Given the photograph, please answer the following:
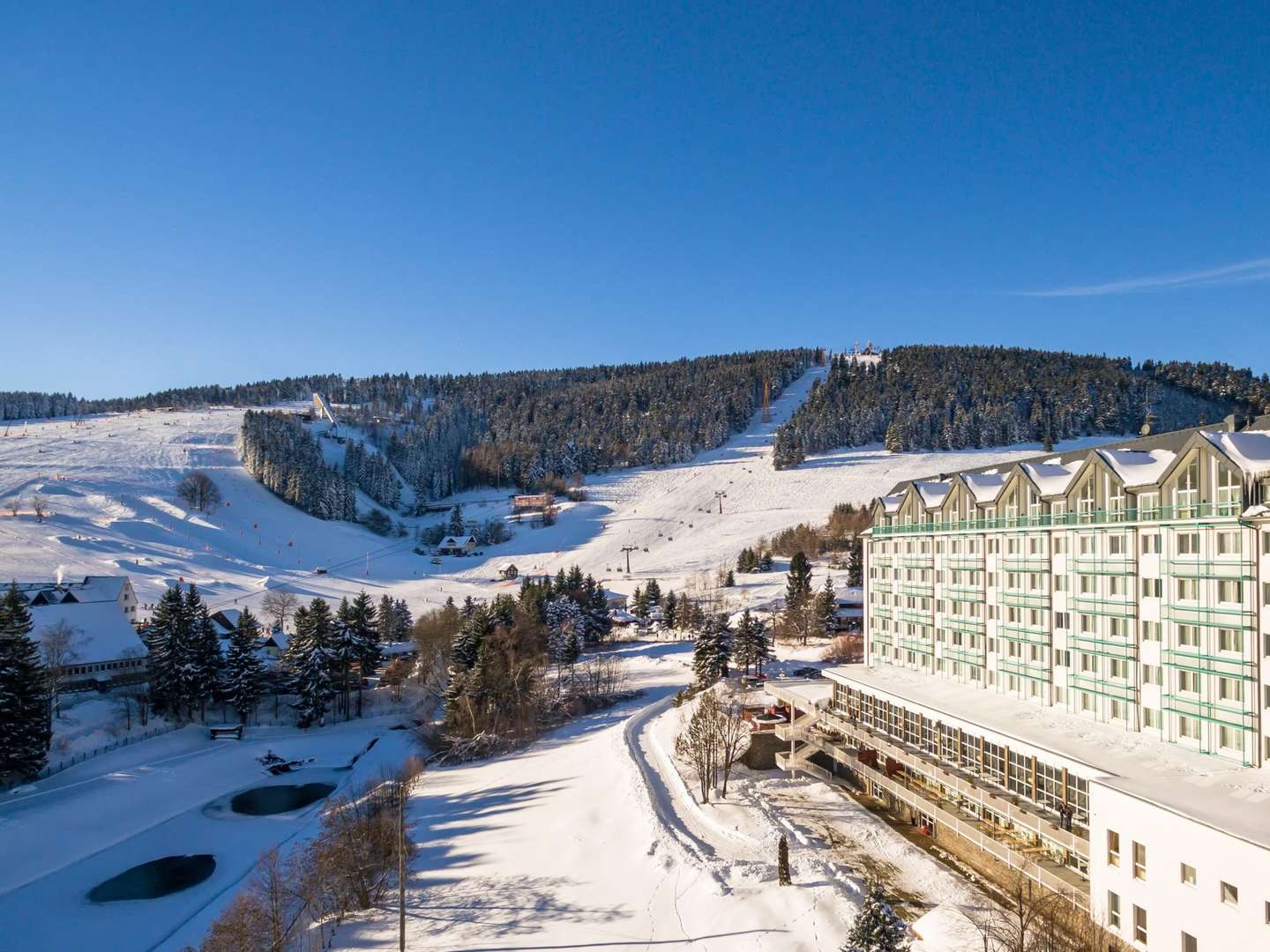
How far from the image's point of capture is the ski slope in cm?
10088

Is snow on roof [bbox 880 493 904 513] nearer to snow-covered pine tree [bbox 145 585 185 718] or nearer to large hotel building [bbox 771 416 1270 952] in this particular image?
large hotel building [bbox 771 416 1270 952]

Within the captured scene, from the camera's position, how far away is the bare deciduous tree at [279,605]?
278ft

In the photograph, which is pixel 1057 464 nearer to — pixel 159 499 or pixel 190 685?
pixel 190 685

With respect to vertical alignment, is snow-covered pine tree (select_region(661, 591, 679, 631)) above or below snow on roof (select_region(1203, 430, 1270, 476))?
below

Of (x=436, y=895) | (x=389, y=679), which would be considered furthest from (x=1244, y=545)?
(x=389, y=679)

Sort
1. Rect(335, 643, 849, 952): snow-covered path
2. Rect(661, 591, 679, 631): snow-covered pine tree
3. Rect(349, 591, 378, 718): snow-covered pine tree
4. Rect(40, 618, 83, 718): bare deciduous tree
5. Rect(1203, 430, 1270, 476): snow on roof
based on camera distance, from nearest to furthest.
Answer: Rect(1203, 430, 1270, 476): snow on roof < Rect(335, 643, 849, 952): snow-covered path < Rect(40, 618, 83, 718): bare deciduous tree < Rect(349, 591, 378, 718): snow-covered pine tree < Rect(661, 591, 679, 631): snow-covered pine tree

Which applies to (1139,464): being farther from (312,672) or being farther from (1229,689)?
(312,672)

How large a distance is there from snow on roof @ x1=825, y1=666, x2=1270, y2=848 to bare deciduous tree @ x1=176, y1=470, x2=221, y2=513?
13371 centimetres

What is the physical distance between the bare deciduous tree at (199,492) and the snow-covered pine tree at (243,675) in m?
85.6

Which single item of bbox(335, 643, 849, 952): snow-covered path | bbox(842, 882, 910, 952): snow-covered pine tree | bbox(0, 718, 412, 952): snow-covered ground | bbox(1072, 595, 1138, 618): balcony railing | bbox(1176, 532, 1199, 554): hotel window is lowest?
bbox(0, 718, 412, 952): snow-covered ground

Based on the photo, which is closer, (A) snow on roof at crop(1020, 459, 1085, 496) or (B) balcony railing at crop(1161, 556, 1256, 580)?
(B) balcony railing at crop(1161, 556, 1256, 580)

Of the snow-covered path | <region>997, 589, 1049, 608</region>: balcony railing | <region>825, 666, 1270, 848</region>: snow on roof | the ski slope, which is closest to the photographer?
<region>825, 666, 1270, 848</region>: snow on roof

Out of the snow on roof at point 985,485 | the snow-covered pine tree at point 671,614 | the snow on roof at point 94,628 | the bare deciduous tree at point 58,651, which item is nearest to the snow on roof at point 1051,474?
the snow on roof at point 985,485

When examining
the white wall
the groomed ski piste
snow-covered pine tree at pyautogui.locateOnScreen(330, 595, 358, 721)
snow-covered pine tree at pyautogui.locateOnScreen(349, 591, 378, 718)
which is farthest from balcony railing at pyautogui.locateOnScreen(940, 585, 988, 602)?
snow-covered pine tree at pyautogui.locateOnScreen(349, 591, 378, 718)
